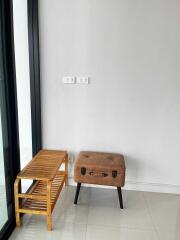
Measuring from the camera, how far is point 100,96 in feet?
8.15

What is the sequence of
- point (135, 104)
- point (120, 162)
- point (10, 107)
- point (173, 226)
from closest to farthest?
1. point (10, 107)
2. point (173, 226)
3. point (120, 162)
4. point (135, 104)

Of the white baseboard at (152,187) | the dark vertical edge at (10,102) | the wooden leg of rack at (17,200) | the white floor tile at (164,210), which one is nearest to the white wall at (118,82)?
the white baseboard at (152,187)

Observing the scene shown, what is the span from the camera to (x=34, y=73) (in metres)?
2.47

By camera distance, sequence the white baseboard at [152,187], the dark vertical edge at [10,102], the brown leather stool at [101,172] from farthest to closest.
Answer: the white baseboard at [152,187]
the brown leather stool at [101,172]
the dark vertical edge at [10,102]

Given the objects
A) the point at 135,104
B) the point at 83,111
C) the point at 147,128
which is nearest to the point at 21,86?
the point at 83,111

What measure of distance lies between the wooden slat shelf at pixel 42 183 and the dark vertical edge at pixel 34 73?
20cm

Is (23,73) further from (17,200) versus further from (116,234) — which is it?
(116,234)

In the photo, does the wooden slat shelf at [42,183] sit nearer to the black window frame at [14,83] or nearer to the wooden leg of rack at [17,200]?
the wooden leg of rack at [17,200]

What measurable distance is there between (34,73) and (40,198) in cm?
135

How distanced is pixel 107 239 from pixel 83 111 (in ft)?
4.36

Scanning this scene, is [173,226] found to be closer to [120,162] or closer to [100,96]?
[120,162]

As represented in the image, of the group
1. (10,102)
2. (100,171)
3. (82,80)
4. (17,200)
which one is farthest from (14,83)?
(100,171)

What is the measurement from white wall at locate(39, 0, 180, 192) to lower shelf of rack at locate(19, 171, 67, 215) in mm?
391

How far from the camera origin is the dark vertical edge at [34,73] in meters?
2.35
